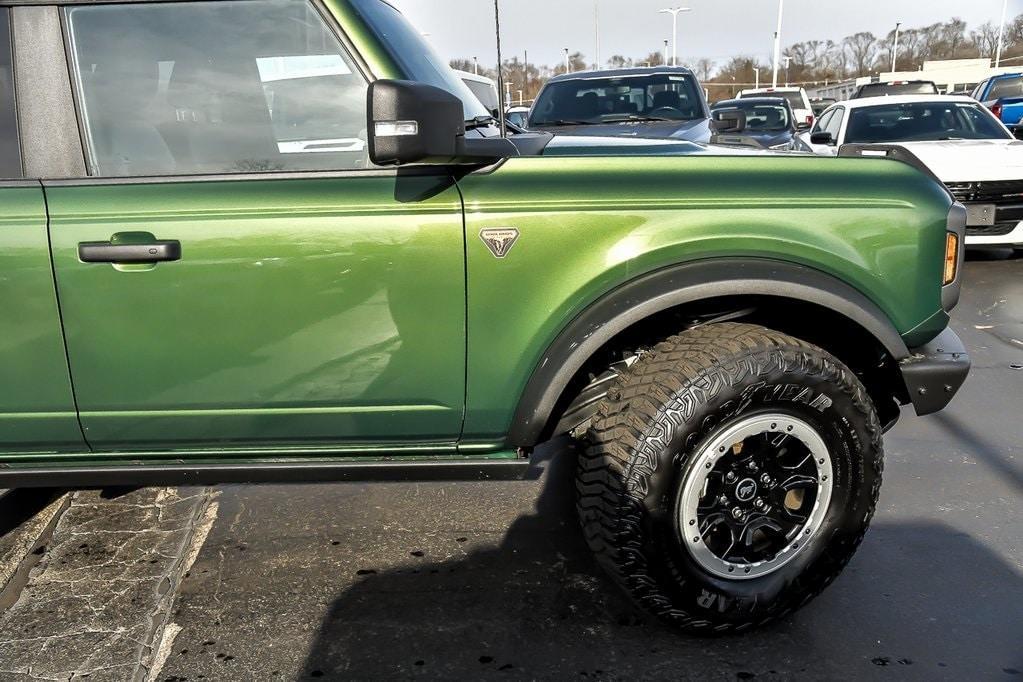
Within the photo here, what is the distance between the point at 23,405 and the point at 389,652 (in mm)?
1290

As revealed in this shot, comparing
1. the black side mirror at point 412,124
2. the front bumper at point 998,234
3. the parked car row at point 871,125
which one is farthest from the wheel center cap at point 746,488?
the front bumper at point 998,234

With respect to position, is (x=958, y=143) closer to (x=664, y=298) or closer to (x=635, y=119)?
(x=635, y=119)

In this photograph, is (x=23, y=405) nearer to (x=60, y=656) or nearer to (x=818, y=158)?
(x=60, y=656)

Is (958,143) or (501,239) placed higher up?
(501,239)

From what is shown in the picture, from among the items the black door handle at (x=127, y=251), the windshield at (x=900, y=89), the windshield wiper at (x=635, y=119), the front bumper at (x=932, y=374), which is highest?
the windshield at (x=900, y=89)

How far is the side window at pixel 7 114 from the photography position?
2.38m

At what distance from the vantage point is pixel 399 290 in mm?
2312

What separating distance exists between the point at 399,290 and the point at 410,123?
1.53 feet

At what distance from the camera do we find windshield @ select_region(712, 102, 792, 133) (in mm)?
15430

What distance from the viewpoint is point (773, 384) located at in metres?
2.40

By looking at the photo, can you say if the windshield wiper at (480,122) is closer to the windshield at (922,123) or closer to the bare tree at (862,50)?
the windshield at (922,123)

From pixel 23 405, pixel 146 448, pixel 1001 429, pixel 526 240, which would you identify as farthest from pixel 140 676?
pixel 1001 429

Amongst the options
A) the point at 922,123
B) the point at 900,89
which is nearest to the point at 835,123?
the point at 922,123

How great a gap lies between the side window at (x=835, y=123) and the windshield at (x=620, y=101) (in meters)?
1.95
